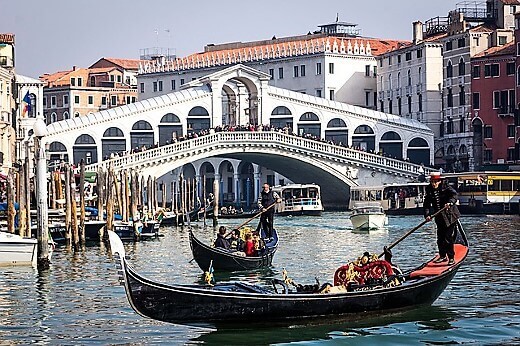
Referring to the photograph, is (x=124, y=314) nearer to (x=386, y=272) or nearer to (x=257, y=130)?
(x=386, y=272)

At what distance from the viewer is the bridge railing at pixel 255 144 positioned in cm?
3291

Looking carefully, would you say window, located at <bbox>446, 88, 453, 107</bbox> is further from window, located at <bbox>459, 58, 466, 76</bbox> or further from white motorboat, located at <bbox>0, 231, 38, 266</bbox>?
white motorboat, located at <bbox>0, 231, 38, 266</bbox>

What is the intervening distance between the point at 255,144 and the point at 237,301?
2475 cm

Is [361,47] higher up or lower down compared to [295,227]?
higher up

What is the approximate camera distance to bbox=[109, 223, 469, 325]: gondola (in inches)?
361

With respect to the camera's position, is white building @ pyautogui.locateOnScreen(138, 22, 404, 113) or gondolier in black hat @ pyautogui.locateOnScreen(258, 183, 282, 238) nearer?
gondolier in black hat @ pyautogui.locateOnScreen(258, 183, 282, 238)

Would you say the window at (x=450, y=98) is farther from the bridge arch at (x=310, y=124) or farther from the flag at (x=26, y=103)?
the flag at (x=26, y=103)

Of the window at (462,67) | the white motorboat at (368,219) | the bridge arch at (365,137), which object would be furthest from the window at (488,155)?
the white motorboat at (368,219)

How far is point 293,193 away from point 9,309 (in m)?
22.4

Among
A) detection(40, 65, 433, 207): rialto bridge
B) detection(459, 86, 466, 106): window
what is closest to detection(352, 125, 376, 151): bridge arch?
detection(40, 65, 433, 207): rialto bridge

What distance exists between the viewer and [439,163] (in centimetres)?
3906

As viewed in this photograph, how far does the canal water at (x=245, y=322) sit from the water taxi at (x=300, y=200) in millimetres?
12271

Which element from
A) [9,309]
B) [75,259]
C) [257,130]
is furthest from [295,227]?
[9,309]

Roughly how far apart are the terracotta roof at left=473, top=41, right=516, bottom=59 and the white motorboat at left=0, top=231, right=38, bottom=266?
22473mm
